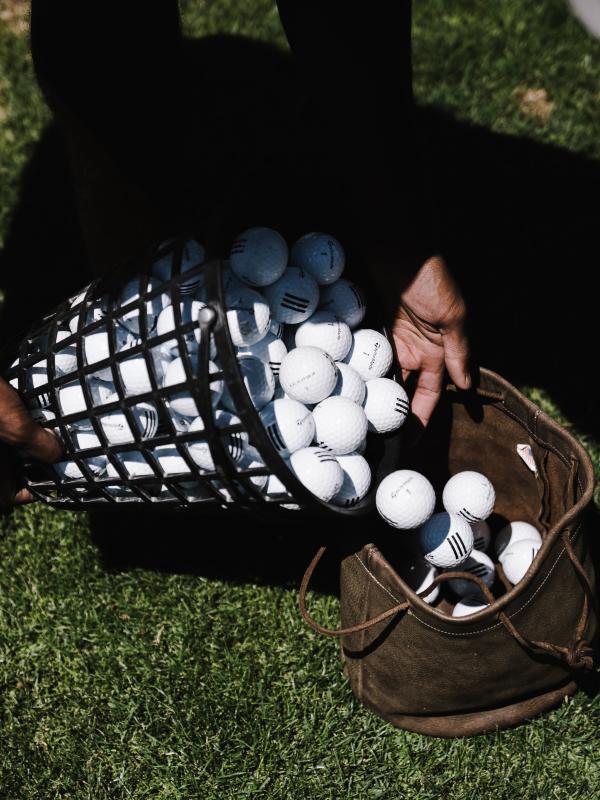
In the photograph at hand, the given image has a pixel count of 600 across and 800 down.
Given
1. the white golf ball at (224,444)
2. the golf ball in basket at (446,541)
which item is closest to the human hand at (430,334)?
the golf ball in basket at (446,541)

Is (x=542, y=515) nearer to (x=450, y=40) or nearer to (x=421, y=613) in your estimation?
(x=421, y=613)

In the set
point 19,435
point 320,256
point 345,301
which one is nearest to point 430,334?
point 345,301

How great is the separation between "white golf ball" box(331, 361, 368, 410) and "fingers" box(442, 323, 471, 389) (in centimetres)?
28

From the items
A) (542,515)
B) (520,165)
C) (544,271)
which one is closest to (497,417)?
(542,515)

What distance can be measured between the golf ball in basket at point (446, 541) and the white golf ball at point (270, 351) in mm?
659

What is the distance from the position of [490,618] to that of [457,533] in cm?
33

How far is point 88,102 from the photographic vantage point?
2639 mm

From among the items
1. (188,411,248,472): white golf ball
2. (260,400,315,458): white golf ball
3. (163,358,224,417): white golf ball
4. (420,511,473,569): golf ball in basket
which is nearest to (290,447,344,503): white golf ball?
(260,400,315,458): white golf ball

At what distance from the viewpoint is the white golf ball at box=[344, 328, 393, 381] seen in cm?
228

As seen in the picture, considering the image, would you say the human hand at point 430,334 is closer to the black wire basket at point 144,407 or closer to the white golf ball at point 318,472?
the black wire basket at point 144,407

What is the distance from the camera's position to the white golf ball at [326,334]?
2.23 metres

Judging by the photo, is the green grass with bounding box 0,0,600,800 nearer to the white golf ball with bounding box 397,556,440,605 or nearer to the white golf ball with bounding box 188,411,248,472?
the white golf ball with bounding box 397,556,440,605

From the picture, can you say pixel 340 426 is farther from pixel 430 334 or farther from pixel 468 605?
pixel 468 605

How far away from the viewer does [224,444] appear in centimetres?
178
